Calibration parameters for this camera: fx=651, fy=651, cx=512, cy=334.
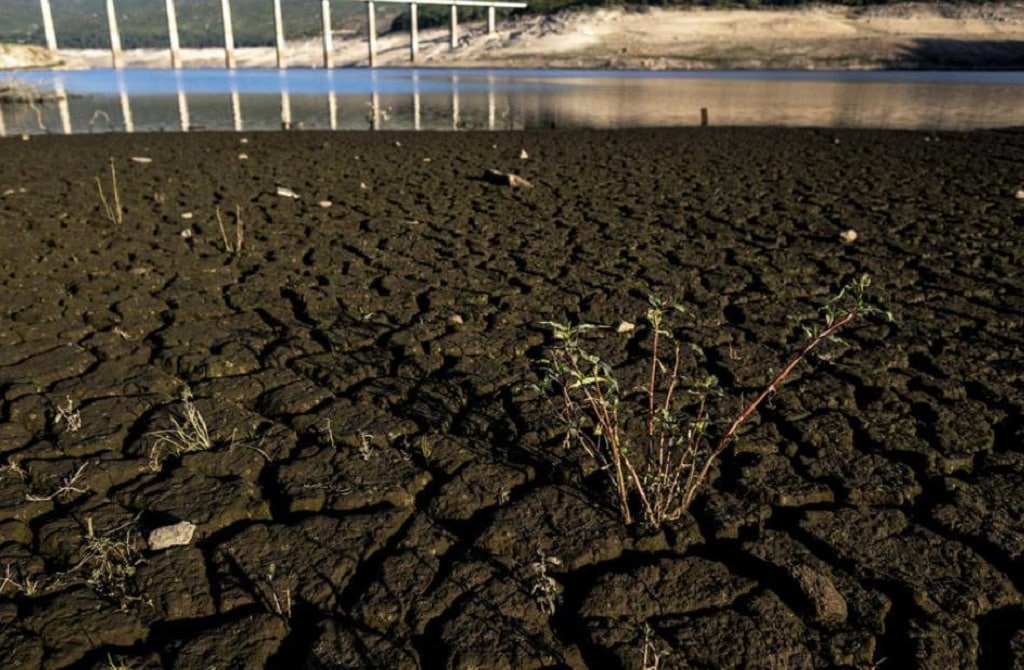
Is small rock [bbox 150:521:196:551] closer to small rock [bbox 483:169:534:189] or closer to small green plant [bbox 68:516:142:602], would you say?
small green plant [bbox 68:516:142:602]

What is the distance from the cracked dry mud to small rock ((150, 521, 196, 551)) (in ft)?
0.10

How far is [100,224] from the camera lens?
6047mm

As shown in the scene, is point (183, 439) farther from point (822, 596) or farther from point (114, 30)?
point (114, 30)

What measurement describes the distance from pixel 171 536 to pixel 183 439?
0.65m

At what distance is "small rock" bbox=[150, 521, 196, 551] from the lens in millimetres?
2117

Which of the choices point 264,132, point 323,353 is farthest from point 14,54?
point 323,353

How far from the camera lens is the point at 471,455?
2.68 m

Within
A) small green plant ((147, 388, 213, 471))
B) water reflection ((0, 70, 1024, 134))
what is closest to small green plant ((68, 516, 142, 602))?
small green plant ((147, 388, 213, 471))

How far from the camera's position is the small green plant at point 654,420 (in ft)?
6.72

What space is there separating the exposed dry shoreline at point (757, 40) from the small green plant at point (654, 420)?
6737cm

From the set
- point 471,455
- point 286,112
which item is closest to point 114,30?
point 286,112

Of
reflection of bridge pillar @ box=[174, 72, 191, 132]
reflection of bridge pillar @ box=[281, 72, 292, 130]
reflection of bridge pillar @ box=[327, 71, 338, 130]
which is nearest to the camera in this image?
reflection of bridge pillar @ box=[281, 72, 292, 130]

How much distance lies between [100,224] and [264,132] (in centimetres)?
827

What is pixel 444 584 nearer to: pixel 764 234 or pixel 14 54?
pixel 764 234
